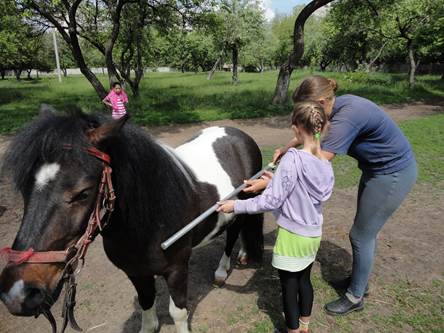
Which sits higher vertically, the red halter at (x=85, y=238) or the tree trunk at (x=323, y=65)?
the tree trunk at (x=323, y=65)

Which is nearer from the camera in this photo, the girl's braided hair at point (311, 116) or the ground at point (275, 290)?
the girl's braided hair at point (311, 116)

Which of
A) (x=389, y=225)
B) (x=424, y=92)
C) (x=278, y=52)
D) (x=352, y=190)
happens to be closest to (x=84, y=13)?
(x=352, y=190)

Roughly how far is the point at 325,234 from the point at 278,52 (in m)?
63.3

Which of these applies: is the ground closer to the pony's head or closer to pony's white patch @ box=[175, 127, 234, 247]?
pony's white patch @ box=[175, 127, 234, 247]

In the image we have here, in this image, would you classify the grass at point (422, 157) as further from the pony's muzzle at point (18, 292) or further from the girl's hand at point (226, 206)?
the pony's muzzle at point (18, 292)

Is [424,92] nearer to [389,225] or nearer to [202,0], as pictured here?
[202,0]

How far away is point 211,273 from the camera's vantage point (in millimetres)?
3799

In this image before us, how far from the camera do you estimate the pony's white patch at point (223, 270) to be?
356cm

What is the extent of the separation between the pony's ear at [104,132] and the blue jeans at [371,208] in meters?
2.10

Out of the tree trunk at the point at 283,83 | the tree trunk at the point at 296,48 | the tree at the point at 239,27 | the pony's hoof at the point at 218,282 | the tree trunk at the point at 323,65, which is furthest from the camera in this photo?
the tree trunk at the point at 323,65

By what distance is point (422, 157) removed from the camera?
7.78 meters

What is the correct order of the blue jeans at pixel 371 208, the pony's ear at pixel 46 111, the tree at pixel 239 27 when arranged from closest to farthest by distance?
the pony's ear at pixel 46 111
the blue jeans at pixel 371 208
the tree at pixel 239 27

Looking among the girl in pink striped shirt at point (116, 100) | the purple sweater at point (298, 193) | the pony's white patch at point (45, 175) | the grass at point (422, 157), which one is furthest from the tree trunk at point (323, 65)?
the pony's white patch at point (45, 175)

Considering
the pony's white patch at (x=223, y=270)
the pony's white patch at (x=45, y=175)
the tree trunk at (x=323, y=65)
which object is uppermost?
the tree trunk at (x=323, y=65)
